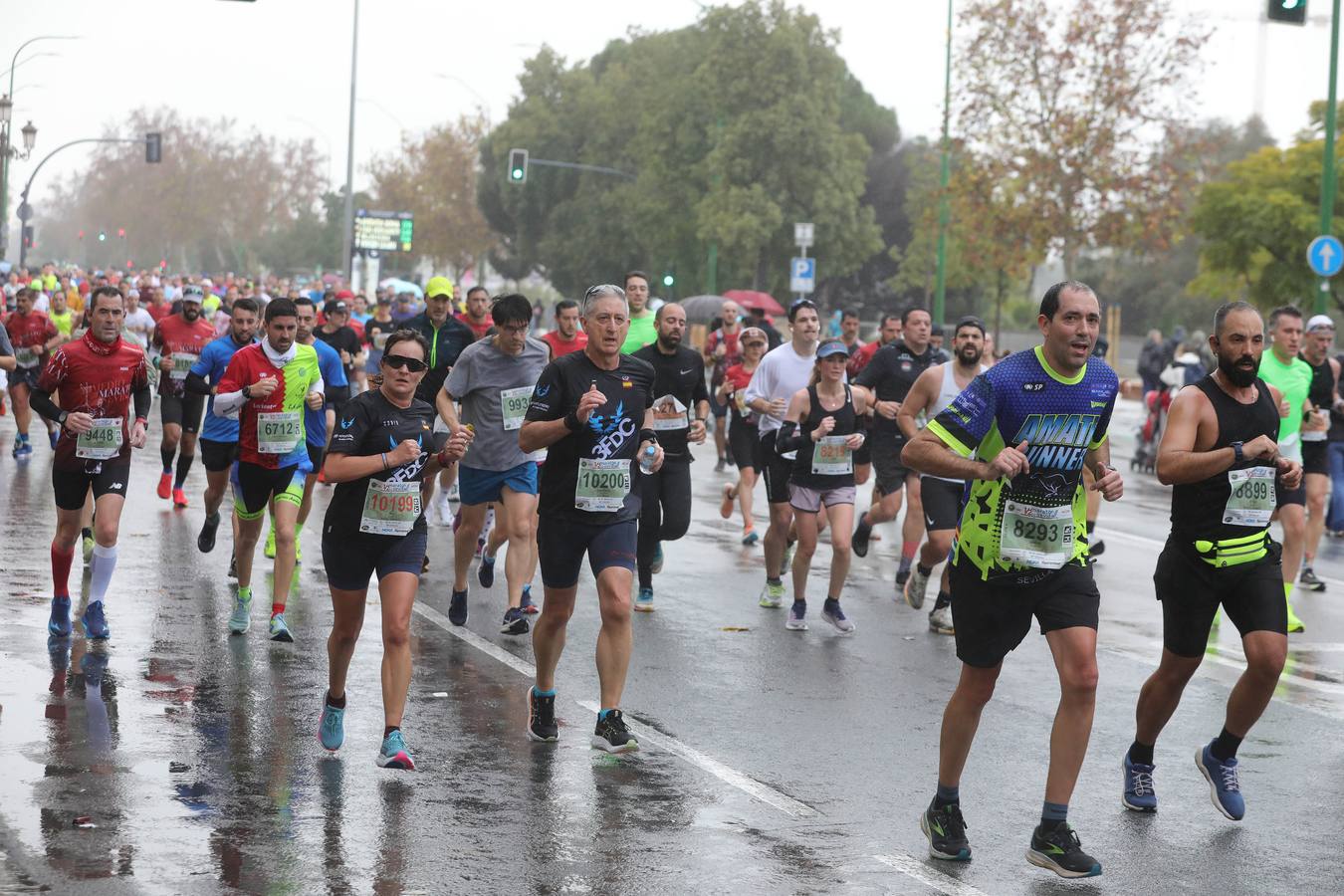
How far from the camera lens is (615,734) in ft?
24.3

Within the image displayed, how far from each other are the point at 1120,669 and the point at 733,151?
45865mm

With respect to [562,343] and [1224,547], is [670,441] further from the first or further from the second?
[1224,547]

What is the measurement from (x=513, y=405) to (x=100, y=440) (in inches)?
90.6

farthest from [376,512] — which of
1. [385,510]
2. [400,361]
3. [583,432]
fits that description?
[583,432]

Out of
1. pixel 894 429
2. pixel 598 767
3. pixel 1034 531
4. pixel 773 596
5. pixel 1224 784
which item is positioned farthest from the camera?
pixel 894 429

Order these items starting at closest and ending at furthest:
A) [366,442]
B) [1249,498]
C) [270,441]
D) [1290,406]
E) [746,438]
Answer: [1249,498] < [366,442] < [270,441] < [1290,406] < [746,438]

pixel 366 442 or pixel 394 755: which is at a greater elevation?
pixel 366 442

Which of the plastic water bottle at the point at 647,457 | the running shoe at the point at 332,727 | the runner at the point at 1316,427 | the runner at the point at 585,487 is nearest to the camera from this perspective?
the running shoe at the point at 332,727

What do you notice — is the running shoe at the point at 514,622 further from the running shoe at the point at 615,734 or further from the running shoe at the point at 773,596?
the running shoe at the point at 615,734

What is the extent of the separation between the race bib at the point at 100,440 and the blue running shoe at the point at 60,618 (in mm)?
767

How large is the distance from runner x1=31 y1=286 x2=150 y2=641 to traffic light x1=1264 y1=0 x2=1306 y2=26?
13.4 m

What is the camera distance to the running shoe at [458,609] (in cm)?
1038

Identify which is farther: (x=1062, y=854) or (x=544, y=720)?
(x=544, y=720)

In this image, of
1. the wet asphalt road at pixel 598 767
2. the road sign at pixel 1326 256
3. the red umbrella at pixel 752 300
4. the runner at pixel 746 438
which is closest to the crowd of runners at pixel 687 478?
the wet asphalt road at pixel 598 767
